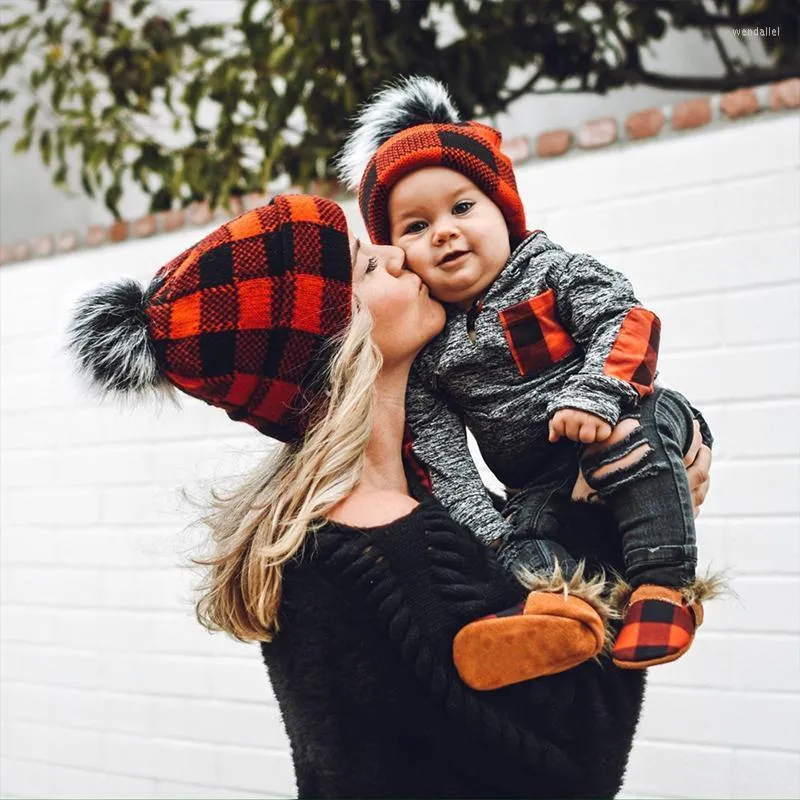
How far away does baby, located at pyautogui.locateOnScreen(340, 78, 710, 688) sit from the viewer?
1259mm

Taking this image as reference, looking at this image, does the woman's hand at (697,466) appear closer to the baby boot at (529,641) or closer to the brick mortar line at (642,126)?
the baby boot at (529,641)

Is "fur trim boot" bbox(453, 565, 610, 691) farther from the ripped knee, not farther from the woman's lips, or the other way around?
the woman's lips

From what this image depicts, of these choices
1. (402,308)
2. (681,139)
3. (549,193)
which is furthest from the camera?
(549,193)

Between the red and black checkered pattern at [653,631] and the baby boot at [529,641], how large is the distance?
0.12ft

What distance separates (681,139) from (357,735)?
1.68m

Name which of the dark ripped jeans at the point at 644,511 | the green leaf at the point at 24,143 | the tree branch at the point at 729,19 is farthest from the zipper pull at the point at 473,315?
the green leaf at the point at 24,143

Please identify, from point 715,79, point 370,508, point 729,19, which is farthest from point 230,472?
point 729,19

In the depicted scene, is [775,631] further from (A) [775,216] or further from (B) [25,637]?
(B) [25,637]

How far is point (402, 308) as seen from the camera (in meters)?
1.39

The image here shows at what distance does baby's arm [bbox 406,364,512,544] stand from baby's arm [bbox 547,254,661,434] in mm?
154

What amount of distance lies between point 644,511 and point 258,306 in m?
0.53

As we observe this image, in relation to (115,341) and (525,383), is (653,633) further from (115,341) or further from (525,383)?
(115,341)

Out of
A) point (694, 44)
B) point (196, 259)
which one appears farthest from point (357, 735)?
point (694, 44)

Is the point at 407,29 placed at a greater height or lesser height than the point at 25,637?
greater
